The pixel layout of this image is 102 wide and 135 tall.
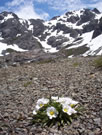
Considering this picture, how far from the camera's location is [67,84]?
12.2m

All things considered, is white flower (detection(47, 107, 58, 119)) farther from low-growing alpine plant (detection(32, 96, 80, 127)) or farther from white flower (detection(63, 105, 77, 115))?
white flower (detection(63, 105, 77, 115))

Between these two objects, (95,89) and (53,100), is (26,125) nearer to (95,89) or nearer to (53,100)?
(53,100)

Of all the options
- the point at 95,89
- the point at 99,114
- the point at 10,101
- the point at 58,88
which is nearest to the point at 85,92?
the point at 95,89

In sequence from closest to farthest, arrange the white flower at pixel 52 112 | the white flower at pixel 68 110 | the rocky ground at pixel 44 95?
the rocky ground at pixel 44 95 < the white flower at pixel 52 112 < the white flower at pixel 68 110

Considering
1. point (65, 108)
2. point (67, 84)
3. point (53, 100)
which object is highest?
point (67, 84)

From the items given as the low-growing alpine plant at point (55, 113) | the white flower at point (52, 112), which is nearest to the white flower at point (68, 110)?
the low-growing alpine plant at point (55, 113)

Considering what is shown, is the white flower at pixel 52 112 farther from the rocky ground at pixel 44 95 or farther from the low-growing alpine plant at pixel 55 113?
the rocky ground at pixel 44 95

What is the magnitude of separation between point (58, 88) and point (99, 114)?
15.0 ft

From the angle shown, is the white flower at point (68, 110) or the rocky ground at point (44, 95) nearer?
the rocky ground at point (44, 95)

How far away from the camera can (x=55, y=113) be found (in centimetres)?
670

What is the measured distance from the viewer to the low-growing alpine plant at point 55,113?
668 centimetres

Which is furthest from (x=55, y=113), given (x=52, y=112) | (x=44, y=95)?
(x=44, y=95)

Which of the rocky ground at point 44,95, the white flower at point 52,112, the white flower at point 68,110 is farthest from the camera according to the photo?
the white flower at point 68,110

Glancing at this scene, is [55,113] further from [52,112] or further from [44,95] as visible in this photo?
[44,95]
